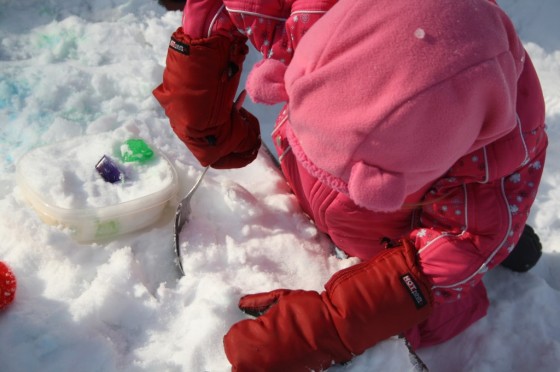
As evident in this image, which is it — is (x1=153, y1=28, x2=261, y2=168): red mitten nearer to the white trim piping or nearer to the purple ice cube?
the purple ice cube

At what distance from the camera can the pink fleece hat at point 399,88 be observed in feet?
1.93

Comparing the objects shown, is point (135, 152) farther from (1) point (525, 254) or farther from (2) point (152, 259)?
(1) point (525, 254)

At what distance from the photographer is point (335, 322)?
83 centimetres

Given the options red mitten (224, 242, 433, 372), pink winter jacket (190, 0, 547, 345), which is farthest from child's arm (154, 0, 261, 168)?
red mitten (224, 242, 433, 372)

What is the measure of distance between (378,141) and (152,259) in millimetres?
620

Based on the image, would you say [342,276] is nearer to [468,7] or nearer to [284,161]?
[284,161]

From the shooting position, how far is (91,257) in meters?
1.04

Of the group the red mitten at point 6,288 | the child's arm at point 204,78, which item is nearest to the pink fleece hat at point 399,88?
the child's arm at point 204,78

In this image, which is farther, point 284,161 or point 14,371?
point 284,161

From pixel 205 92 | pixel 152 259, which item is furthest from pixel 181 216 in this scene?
pixel 205 92

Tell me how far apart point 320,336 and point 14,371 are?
499 millimetres

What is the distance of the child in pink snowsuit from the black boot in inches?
4.2

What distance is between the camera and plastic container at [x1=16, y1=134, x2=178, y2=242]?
1.04 meters

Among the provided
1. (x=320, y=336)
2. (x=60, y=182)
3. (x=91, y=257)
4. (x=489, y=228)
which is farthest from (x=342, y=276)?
(x=60, y=182)
